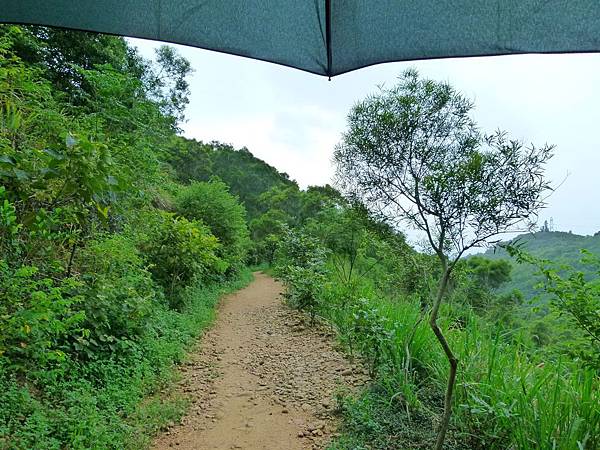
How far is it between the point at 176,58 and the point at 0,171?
51.5 feet

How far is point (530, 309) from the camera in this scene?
2.90m

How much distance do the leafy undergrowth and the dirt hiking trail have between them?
0.21m

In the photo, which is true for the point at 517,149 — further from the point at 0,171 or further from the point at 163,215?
the point at 163,215

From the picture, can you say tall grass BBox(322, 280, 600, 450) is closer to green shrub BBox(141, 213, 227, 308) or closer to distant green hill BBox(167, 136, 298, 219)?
green shrub BBox(141, 213, 227, 308)

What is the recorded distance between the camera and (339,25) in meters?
1.07

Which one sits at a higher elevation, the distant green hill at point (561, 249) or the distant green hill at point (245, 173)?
the distant green hill at point (245, 173)

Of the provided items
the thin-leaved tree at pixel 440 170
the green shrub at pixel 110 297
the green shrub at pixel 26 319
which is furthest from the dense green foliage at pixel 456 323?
the green shrub at pixel 110 297

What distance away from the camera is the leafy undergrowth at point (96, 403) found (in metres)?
2.10

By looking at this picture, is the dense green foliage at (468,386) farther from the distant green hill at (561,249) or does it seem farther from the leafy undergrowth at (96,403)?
the leafy undergrowth at (96,403)

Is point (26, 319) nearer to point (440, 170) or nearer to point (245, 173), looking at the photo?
point (440, 170)

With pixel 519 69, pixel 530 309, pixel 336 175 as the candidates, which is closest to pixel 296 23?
pixel 519 69

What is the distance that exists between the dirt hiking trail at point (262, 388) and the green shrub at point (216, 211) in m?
4.52

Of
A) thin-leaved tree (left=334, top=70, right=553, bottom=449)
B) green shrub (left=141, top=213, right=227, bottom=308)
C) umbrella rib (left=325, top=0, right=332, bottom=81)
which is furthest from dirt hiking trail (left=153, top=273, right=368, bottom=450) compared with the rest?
umbrella rib (left=325, top=0, right=332, bottom=81)

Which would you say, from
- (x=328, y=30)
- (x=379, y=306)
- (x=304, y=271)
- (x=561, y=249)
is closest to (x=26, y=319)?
(x=328, y=30)
